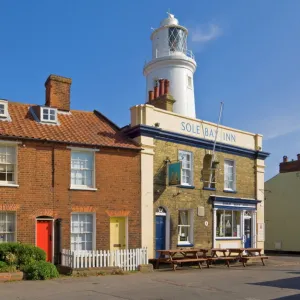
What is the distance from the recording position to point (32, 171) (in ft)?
62.5

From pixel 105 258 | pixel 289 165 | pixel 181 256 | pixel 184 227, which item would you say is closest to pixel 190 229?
pixel 184 227

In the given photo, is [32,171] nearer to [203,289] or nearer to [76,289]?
[76,289]

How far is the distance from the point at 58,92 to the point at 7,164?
196 inches

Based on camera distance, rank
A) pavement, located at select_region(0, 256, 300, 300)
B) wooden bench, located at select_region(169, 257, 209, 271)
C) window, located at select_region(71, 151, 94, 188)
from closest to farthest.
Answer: pavement, located at select_region(0, 256, 300, 300) < window, located at select_region(71, 151, 94, 188) < wooden bench, located at select_region(169, 257, 209, 271)

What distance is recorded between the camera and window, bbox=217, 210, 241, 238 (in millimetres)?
25758

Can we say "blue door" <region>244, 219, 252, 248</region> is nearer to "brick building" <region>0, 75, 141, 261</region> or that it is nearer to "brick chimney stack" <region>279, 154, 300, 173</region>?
"brick building" <region>0, 75, 141, 261</region>

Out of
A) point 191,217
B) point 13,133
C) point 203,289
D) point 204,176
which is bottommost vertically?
point 203,289

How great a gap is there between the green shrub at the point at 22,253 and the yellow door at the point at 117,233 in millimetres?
3991

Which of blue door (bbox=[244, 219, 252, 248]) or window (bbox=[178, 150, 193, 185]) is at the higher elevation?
window (bbox=[178, 150, 193, 185])

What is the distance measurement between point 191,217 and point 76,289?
10509 mm

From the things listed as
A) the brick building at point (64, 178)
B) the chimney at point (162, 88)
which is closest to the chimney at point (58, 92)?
the brick building at point (64, 178)

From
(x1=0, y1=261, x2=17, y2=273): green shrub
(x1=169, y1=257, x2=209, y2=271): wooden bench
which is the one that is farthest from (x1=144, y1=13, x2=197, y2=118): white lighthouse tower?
(x1=0, y1=261, x2=17, y2=273): green shrub

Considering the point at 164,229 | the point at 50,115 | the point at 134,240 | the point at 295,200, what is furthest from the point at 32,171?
the point at 295,200

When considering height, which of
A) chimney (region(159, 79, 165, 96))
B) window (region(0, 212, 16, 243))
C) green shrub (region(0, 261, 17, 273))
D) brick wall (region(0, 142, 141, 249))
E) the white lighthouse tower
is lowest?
green shrub (region(0, 261, 17, 273))
